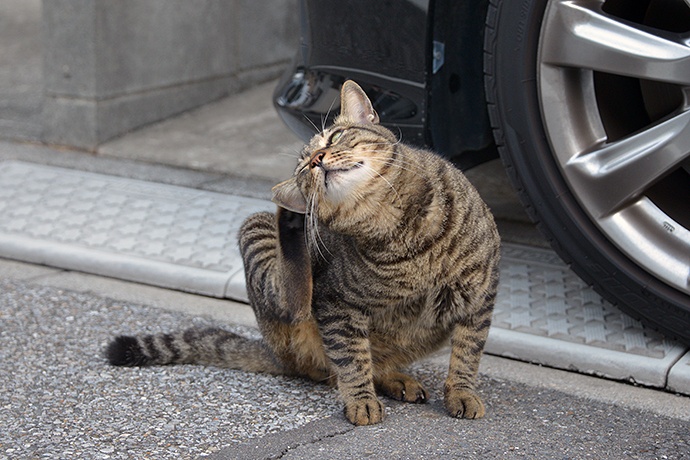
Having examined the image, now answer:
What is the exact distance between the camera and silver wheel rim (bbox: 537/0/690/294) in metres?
3.02

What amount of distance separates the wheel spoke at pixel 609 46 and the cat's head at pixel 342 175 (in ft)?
2.24

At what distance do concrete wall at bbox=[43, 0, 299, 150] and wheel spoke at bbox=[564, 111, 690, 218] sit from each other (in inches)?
129

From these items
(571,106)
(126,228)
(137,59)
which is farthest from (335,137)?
(137,59)

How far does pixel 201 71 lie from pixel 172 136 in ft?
2.35

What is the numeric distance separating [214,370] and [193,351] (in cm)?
9

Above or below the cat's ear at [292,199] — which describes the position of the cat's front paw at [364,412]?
below

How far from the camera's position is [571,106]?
3158 mm

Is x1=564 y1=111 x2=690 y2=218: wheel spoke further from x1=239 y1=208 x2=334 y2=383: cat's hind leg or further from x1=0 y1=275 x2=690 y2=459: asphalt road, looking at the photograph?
x1=239 y1=208 x2=334 y2=383: cat's hind leg

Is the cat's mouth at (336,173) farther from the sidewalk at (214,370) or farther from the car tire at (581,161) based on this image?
the car tire at (581,161)

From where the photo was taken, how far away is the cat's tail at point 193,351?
3150 mm

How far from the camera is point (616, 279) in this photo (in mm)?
3139

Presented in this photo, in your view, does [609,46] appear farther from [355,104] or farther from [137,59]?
[137,59]

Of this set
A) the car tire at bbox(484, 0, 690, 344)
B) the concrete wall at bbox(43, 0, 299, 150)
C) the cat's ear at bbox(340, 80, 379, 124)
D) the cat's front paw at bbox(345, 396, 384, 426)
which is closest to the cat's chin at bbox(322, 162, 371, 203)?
the cat's ear at bbox(340, 80, 379, 124)

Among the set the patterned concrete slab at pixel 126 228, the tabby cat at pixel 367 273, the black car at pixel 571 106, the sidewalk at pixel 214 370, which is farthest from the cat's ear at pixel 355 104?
the patterned concrete slab at pixel 126 228
